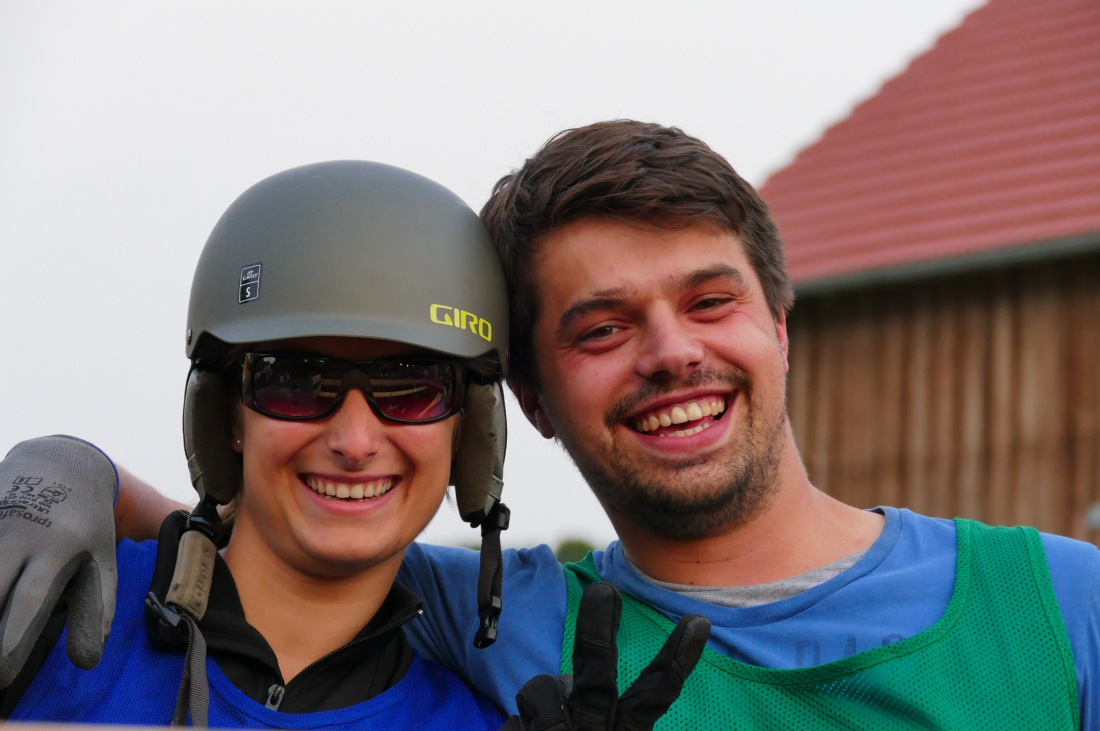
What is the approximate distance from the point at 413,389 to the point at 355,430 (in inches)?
7.9

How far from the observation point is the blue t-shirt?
3.09 m

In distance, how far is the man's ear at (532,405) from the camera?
151 inches

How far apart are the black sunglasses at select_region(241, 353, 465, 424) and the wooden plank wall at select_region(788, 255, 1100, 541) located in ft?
24.3

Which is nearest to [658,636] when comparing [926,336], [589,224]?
[589,224]

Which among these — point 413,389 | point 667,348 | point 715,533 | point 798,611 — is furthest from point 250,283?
point 798,611

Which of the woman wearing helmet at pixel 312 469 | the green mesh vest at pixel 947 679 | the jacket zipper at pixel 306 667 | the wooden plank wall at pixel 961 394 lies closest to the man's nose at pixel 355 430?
the woman wearing helmet at pixel 312 469

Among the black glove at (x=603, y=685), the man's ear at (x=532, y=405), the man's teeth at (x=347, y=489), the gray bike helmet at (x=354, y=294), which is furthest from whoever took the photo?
the man's ear at (x=532, y=405)

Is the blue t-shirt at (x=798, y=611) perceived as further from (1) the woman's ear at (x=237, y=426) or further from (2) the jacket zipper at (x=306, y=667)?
(1) the woman's ear at (x=237, y=426)

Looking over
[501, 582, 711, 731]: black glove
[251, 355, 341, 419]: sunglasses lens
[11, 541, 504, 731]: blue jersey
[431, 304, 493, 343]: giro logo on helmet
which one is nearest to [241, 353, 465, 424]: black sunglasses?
[251, 355, 341, 419]: sunglasses lens

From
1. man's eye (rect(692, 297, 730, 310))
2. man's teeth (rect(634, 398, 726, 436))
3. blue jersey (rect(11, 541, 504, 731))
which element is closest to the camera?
blue jersey (rect(11, 541, 504, 731))

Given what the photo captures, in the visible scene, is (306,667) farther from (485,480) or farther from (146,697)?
(485,480)

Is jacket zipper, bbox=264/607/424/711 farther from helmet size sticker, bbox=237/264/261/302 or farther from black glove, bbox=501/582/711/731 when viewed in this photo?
helmet size sticker, bbox=237/264/261/302

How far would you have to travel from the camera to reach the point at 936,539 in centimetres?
337

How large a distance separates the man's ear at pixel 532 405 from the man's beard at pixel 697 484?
346 mm
